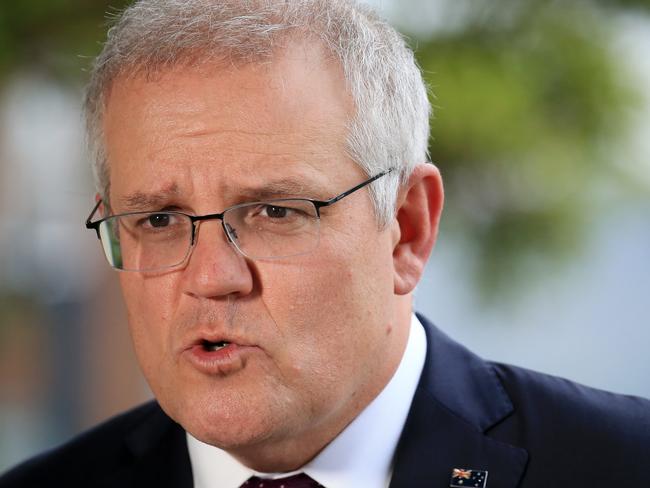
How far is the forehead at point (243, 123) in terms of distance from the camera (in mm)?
2139

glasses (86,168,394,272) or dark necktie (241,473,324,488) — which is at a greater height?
glasses (86,168,394,272)

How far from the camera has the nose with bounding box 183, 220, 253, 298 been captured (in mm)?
2082

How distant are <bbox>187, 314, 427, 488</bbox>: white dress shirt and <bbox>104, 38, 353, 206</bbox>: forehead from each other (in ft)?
1.94

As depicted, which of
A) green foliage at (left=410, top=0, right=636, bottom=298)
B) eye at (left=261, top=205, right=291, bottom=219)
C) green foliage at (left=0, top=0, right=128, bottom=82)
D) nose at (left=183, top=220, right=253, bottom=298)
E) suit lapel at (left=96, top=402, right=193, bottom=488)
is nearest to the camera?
nose at (left=183, top=220, right=253, bottom=298)

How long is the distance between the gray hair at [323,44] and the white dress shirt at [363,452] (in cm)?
43

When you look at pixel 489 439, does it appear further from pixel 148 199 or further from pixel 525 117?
pixel 525 117

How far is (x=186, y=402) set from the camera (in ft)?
7.23

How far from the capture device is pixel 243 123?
2.15 metres

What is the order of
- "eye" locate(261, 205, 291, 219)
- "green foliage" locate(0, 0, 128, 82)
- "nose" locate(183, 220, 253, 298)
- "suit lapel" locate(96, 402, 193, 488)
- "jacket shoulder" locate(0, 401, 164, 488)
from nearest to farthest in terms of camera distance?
"nose" locate(183, 220, 253, 298)
"eye" locate(261, 205, 291, 219)
"suit lapel" locate(96, 402, 193, 488)
"jacket shoulder" locate(0, 401, 164, 488)
"green foliage" locate(0, 0, 128, 82)

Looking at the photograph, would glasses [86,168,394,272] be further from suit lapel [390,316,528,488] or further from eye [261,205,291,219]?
suit lapel [390,316,528,488]

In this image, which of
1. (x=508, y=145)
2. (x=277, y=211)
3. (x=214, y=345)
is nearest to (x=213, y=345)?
(x=214, y=345)

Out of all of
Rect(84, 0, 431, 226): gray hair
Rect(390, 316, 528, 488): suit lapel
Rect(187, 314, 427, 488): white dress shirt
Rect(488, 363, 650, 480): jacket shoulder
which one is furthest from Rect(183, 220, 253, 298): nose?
Rect(488, 363, 650, 480): jacket shoulder

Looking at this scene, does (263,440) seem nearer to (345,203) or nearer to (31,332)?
(345,203)

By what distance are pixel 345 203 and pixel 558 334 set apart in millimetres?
3213
